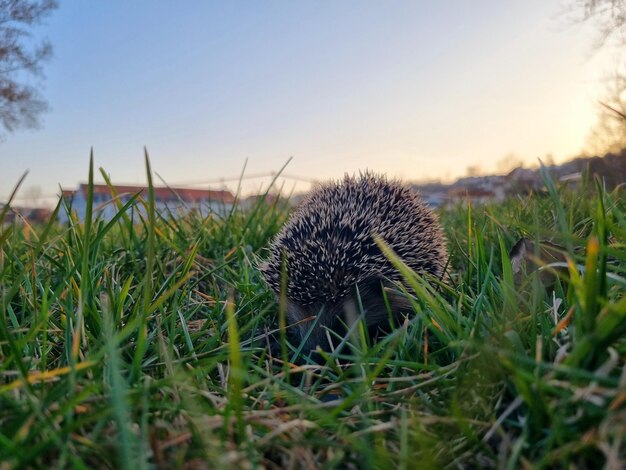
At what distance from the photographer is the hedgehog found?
365 centimetres

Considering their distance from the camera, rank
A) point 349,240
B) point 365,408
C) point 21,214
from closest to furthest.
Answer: point 365,408, point 21,214, point 349,240

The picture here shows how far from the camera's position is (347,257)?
3736mm

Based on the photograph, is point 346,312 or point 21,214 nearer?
point 21,214

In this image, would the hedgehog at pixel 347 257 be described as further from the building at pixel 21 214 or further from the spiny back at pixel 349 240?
the building at pixel 21 214

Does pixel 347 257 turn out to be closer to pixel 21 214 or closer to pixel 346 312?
pixel 346 312

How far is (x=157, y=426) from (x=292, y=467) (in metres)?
0.45

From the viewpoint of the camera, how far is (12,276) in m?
2.78

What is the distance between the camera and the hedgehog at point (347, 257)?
3648 mm

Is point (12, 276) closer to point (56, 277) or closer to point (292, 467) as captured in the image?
point (56, 277)

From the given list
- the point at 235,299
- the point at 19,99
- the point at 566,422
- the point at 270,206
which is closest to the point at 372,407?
the point at 566,422

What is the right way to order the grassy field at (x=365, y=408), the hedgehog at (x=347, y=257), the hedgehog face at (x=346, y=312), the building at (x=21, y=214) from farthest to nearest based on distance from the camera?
the hedgehog at (x=347, y=257), the hedgehog face at (x=346, y=312), the building at (x=21, y=214), the grassy field at (x=365, y=408)

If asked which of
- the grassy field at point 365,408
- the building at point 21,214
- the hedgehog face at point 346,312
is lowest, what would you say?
the hedgehog face at point 346,312

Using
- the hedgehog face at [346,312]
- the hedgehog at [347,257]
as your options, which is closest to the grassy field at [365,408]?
the hedgehog face at [346,312]

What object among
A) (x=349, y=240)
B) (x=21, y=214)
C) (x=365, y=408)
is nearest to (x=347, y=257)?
(x=349, y=240)
